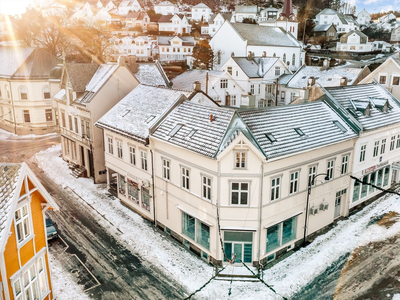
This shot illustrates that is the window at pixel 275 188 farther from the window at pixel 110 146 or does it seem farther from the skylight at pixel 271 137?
the window at pixel 110 146

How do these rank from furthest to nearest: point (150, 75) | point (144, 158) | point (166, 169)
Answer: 1. point (150, 75)
2. point (144, 158)
3. point (166, 169)

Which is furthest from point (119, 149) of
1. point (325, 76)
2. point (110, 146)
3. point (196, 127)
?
point (325, 76)

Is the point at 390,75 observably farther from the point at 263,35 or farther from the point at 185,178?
the point at 263,35

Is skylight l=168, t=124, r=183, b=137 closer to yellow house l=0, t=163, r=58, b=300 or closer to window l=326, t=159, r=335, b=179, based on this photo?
yellow house l=0, t=163, r=58, b=300

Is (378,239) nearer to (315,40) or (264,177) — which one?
(264,177)

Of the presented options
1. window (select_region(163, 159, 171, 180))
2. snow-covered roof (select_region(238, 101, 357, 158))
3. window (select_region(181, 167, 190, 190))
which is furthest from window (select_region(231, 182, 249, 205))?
window (select_region(163, 159, 171, 180))

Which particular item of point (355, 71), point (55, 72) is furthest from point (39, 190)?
point (355, 71)
